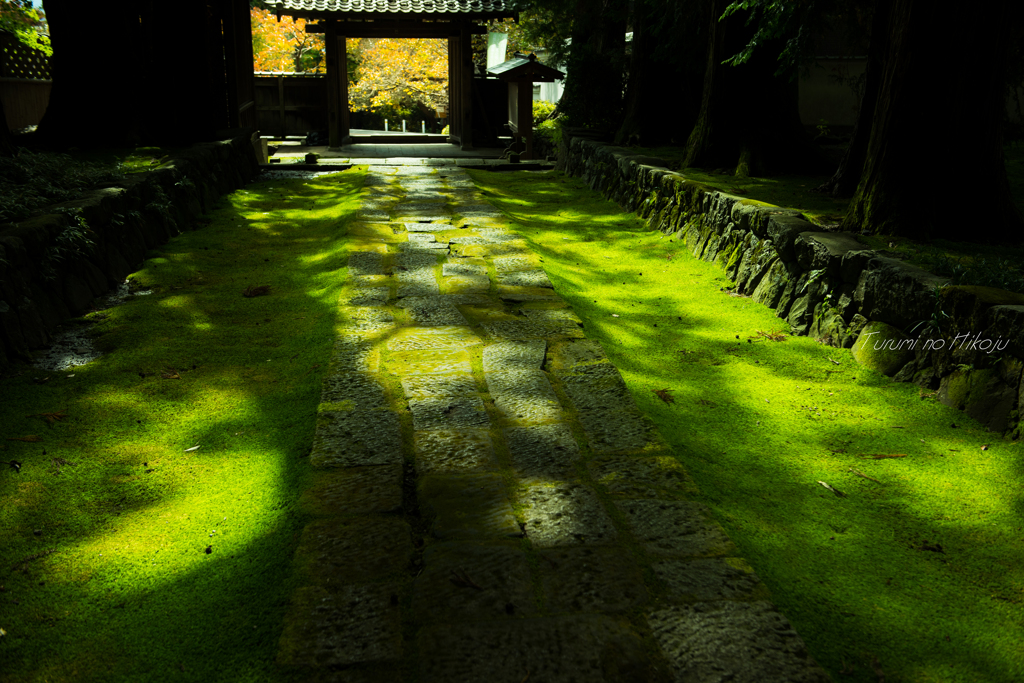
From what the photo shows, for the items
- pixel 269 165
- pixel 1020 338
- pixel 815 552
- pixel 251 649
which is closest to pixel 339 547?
pixel 251 649

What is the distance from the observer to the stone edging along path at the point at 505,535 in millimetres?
1862

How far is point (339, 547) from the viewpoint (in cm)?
227

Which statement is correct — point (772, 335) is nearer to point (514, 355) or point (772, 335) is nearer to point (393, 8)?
point (514, 355)

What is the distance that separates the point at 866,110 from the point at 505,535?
19.4 ft

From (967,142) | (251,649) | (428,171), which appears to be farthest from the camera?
(428,171)

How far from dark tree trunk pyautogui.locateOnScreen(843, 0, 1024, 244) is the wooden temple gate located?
10735 mm

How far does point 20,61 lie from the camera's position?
500 inches

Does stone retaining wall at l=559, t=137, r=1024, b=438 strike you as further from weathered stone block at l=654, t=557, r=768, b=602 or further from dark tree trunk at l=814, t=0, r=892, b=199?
weathered stone block at l=654, t=557, r=768, b=602

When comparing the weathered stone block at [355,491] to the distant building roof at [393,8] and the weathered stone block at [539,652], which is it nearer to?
the weathered stone block at [539,652]

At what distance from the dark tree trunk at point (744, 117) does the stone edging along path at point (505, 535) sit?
512cm

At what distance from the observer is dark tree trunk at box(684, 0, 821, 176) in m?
8.04

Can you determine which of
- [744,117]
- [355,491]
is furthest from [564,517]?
[744,117]

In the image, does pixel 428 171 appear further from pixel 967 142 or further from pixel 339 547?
pixel 339 547

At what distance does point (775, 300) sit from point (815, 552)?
2781 millimetres
